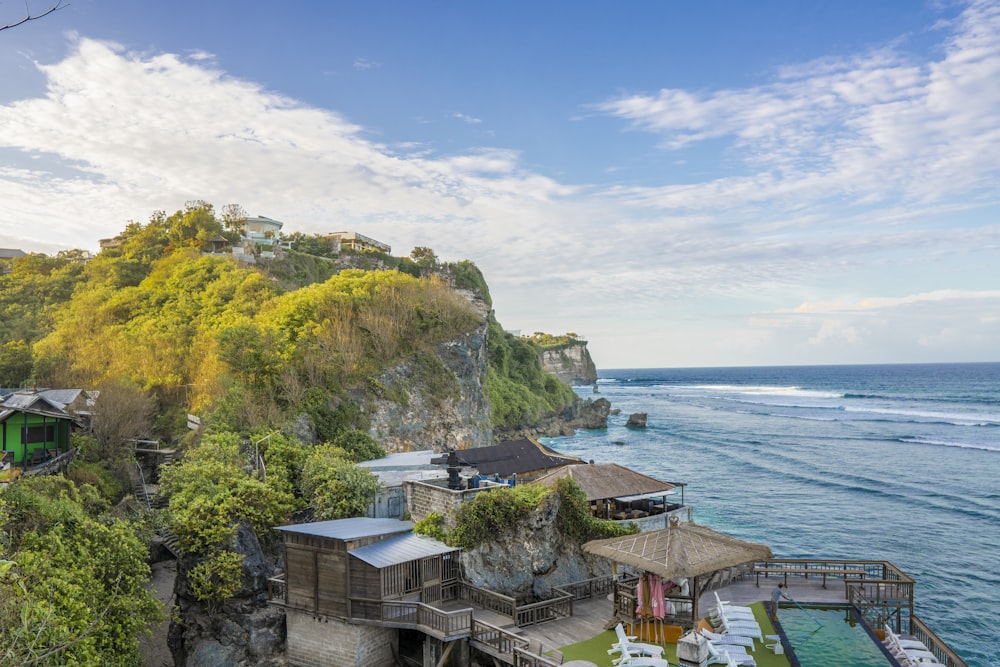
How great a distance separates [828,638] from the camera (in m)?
18.7

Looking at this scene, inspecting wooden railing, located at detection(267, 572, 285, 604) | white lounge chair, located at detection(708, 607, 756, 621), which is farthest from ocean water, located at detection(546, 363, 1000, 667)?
wooden railing, located at detection(267, 572, 285, 604)

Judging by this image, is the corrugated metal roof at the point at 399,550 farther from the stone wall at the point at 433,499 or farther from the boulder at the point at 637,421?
the boulder at the point at 637,421

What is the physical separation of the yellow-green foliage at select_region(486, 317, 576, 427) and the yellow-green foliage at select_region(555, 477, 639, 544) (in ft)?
156

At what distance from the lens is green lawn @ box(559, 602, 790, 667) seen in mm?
16094

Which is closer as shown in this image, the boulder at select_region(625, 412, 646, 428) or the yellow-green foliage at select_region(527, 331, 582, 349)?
the boulder at select_region(625, 412, 646, 428)

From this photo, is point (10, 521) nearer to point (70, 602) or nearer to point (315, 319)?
point (70, 602)

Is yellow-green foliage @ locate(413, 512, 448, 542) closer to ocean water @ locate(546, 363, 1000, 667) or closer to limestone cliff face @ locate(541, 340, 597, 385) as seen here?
ocean water @ locate(546, 363, 1000, 667)

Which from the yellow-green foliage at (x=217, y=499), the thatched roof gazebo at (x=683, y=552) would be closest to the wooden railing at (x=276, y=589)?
the yellow-green foliage at (x=217, y=499)

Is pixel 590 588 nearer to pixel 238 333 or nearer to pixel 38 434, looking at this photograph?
pixel 238 333

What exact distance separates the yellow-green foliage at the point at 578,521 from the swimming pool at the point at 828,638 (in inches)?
223

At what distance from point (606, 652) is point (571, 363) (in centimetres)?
16459

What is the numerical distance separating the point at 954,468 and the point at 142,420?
189 ft

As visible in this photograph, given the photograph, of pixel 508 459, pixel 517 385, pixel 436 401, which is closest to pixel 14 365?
pixel 436 401

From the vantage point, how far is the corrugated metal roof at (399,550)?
1911cm
